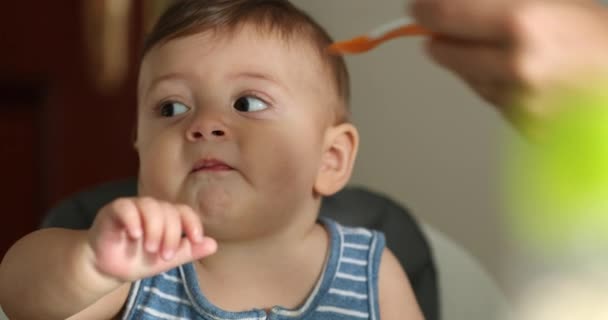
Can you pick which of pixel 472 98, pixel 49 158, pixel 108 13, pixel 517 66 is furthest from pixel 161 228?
pixel 49 158

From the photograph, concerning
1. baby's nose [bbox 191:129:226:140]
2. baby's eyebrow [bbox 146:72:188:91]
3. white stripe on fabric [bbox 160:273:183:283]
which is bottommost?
white stripe on fabric [bbox 160:273:183:283]

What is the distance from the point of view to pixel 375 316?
25.8 inches

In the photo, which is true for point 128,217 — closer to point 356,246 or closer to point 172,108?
point 172,108

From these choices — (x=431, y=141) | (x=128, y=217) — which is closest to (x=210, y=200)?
(x=128, y=217)

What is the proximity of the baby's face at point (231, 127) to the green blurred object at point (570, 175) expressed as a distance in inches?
6.3

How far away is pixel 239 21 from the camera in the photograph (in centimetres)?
60

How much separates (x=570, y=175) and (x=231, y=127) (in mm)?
214

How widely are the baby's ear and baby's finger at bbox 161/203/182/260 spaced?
8.4 inches

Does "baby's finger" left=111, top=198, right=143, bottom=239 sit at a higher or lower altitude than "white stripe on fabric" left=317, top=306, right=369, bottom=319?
higher

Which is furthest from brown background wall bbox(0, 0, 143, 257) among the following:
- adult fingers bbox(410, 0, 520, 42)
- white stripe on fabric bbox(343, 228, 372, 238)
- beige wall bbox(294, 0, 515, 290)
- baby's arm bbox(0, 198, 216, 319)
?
adult fingers bbox(410, 0, 520, 42)

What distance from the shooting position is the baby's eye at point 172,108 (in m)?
0.59

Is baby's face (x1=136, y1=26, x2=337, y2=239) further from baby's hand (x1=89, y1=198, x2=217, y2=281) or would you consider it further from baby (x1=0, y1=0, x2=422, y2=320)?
baby's hand (x1=89, y1=198, x2=217, y2=281)

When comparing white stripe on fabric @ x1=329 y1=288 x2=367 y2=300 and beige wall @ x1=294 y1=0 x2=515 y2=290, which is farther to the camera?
beige wall @ x1=294 y1=0 x2=515 y2=290

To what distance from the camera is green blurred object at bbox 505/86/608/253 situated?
1.41 ft
